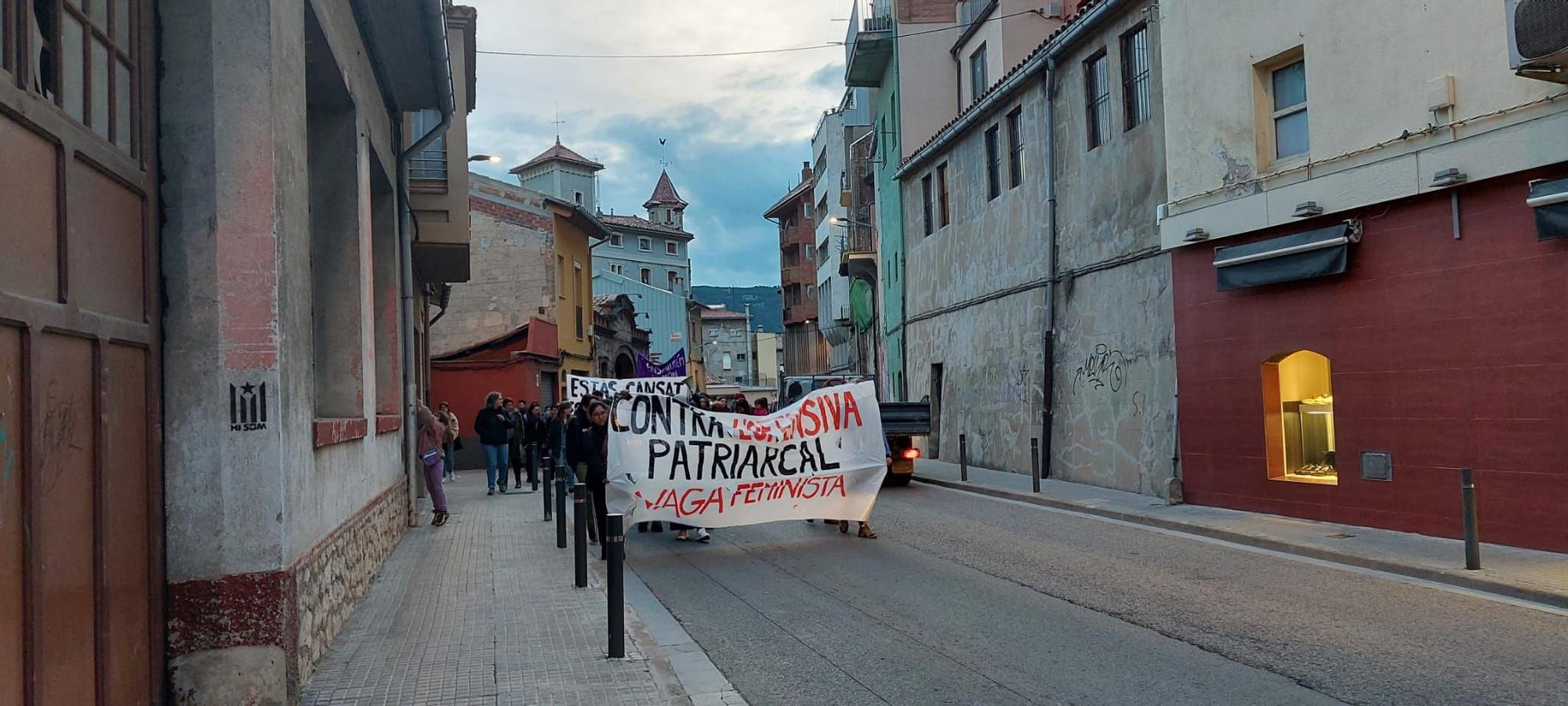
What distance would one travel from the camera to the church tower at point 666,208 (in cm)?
8819

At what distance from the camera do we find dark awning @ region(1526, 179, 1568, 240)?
10.0m

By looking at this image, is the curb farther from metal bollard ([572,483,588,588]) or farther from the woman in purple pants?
the woman in purple pants

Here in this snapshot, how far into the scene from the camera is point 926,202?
2878 cm

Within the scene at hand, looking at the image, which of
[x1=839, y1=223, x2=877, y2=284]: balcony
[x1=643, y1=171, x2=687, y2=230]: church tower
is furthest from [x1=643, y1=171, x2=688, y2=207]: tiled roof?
[x1=839, y1=223, x2=877, y2=284]: balcony

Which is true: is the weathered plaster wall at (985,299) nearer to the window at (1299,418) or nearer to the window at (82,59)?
the window at (1299,418)

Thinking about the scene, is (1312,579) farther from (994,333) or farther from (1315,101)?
(994,333)

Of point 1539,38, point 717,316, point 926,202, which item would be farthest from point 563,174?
point 1539,38

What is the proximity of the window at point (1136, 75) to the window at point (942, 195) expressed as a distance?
9130 mm

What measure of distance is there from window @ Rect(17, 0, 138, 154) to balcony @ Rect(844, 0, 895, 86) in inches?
1161

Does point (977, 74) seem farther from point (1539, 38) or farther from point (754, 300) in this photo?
point (754, 300)

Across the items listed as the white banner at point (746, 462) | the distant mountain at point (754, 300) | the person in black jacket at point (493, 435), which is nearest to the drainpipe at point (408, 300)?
the white banner at point (746, 462)

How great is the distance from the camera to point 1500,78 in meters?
10.8

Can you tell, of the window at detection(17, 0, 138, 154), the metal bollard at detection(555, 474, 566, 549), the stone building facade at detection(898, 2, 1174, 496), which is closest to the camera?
the window at detection(17, 0, 138, 154)

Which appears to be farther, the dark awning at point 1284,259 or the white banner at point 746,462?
the dark awning at point 1284,259
